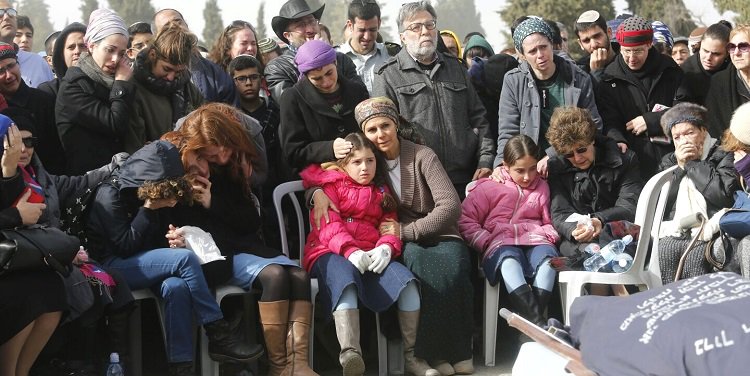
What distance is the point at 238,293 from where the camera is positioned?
558cm

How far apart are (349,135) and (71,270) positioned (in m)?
1.93

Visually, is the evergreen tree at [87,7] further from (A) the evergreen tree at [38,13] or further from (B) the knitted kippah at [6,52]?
(B) the knitted kippah at [6,52]

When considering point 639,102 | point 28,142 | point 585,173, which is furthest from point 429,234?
point 28,142

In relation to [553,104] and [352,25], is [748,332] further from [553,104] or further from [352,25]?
[352,25]

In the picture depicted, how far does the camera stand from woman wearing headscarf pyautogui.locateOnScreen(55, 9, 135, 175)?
5883 mm

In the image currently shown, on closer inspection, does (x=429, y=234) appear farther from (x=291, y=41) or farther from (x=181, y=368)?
(x=291, y=41)

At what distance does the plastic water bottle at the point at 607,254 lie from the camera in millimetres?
5867

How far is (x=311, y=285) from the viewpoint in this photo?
18.8 ft

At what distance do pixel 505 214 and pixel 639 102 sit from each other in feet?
5.02

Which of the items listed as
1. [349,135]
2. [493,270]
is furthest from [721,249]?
[349,135]

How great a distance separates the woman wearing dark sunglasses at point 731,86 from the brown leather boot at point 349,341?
3.17 metres

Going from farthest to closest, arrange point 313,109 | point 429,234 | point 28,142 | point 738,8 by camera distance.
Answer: point 738,8 < point 313,109 < point 429,234 < point 28,142

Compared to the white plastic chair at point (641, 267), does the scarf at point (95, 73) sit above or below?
above

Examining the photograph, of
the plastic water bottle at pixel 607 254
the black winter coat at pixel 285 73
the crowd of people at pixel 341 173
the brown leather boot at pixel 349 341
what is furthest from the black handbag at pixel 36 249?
the plastic water bottle at pixel 607 254
